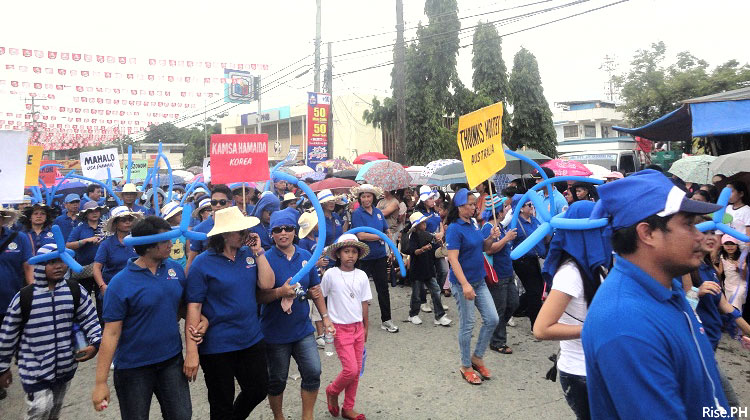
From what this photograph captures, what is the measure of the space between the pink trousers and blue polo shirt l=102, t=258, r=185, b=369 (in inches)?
58.5

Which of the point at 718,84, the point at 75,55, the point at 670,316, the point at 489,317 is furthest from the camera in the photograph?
the point at 718,84

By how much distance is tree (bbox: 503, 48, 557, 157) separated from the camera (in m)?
23.4

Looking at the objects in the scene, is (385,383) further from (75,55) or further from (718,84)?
(718,84)

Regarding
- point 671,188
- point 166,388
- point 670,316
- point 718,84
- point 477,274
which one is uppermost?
point 718,84

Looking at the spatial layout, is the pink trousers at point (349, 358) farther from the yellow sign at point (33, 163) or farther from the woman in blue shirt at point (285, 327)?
the yellow sign at point (33, 163)

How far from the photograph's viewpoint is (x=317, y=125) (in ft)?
62.1

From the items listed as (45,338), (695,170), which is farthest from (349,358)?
(695,170)

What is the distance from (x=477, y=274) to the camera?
5.21m

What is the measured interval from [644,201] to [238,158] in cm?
384

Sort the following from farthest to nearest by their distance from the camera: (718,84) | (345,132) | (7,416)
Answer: (345,132)
(718,84)
(7,416)

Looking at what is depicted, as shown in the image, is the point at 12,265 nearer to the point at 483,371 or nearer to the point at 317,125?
the point at 483,371

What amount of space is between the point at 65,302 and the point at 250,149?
6.36ft

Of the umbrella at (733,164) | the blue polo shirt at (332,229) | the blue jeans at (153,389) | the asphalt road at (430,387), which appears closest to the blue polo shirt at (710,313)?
the asphalt road at (430,387)

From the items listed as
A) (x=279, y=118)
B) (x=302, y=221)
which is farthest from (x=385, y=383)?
(x=279, y=118)
